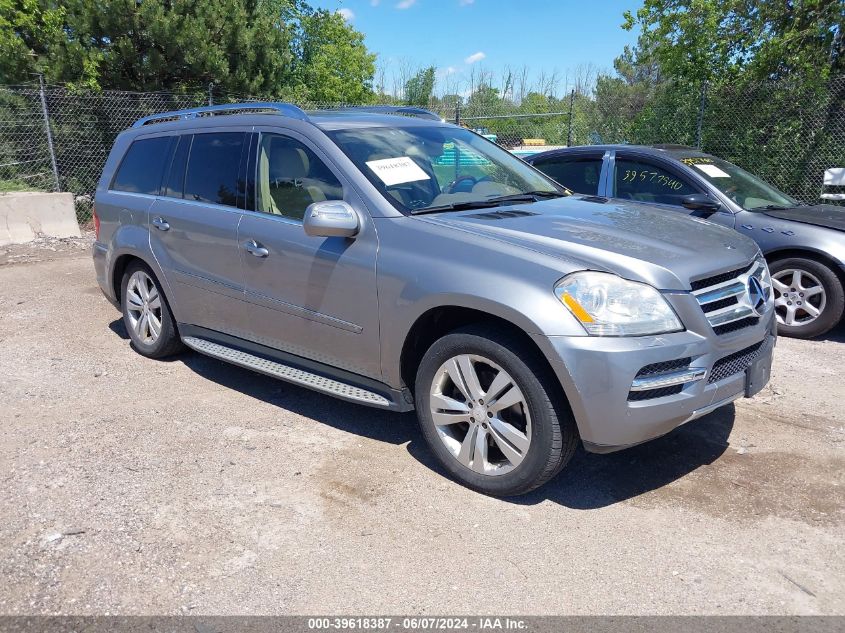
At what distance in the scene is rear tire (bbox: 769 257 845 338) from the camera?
5.91 m

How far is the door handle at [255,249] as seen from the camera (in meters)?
4.28

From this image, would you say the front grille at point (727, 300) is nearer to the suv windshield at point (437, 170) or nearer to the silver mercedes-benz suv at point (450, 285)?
the silver mercedes-benz suv at point (450, 285)

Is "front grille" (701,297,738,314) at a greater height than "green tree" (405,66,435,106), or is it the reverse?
"green tree" (405,66,435,106)

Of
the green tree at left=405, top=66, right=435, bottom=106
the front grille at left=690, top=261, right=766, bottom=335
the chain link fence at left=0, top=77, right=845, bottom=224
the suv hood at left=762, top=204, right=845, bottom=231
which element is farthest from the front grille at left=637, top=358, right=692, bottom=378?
the green tree at left=405, top=66, right=435, bottom=106

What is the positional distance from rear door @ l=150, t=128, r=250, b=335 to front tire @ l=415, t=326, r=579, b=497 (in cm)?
162

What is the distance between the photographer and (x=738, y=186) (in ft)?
22.2

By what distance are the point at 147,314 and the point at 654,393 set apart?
13.1ft

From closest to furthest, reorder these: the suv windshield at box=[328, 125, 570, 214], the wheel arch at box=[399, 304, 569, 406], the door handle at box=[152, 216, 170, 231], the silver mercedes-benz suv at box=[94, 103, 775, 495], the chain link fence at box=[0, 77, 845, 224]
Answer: the silver mercedes-benz suv at box=[94, 103, 775, 495] < the wheel arch at box=[399, 304, 569, 406] < the suv windshield at box=[328, 125, 570, 214] < the door handle at box=[152, 216, 170, 231] < the chain link fence at box=[0, 77, 845, 224]

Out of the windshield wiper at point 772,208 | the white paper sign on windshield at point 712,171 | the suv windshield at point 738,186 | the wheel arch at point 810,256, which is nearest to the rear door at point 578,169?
the suv windshield at point 738,186

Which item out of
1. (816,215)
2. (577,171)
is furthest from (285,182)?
(816,215)

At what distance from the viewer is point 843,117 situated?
35.8 ft

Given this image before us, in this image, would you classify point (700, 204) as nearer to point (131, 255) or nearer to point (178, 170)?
point (178, 170)

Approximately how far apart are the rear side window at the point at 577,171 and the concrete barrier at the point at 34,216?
25.7 feet

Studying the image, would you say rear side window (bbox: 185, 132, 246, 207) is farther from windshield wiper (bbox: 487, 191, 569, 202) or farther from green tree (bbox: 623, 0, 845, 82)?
green tree (bbox: 623, 0, 845, 82)
